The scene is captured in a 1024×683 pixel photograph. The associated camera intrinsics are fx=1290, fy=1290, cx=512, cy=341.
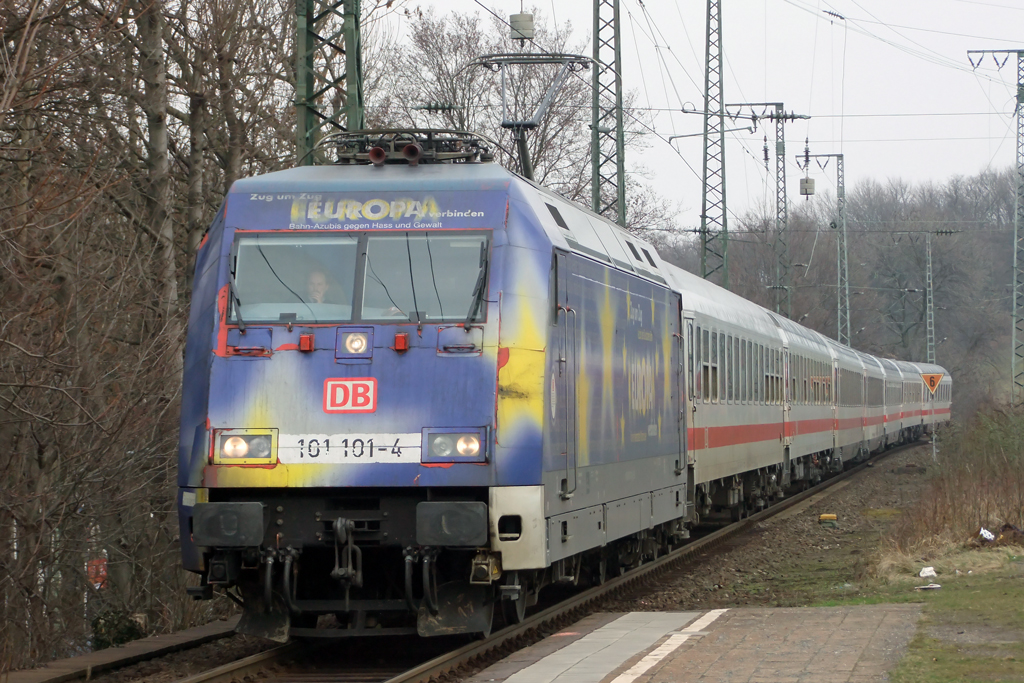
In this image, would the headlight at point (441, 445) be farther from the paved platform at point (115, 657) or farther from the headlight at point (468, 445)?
the paved platform at point (115, 657)

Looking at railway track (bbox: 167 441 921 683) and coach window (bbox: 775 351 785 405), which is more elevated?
coach window (bbox: 775 351 785 405)

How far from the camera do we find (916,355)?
86625 mm

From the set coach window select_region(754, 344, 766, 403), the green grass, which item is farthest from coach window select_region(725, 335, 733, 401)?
the green grass

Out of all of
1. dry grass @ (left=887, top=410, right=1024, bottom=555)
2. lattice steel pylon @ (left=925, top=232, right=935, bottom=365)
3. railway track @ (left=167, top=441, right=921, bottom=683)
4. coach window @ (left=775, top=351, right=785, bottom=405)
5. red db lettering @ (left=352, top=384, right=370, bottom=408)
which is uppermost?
lattice steel pylon @ (left=925, top=232, right=935, bottom=365)

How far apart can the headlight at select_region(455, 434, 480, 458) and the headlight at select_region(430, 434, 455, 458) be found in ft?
0.16

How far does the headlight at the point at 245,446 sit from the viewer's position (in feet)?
26.7

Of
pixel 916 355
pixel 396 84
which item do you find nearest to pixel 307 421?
pixel 396 84

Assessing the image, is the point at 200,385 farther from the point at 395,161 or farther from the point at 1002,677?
the point at 1002,677

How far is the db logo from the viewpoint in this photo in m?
8.21

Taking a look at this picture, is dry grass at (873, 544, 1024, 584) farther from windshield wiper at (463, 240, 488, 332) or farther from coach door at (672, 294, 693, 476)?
windshield wiper at (463, 240, 488, 332)

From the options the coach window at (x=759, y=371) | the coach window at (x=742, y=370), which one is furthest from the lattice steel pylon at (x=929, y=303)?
the coach window at (x=742, y=370)

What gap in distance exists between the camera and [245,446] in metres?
8.16

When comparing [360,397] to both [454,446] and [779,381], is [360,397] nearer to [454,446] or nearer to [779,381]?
[454,446]

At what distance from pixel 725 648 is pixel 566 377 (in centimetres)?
212
